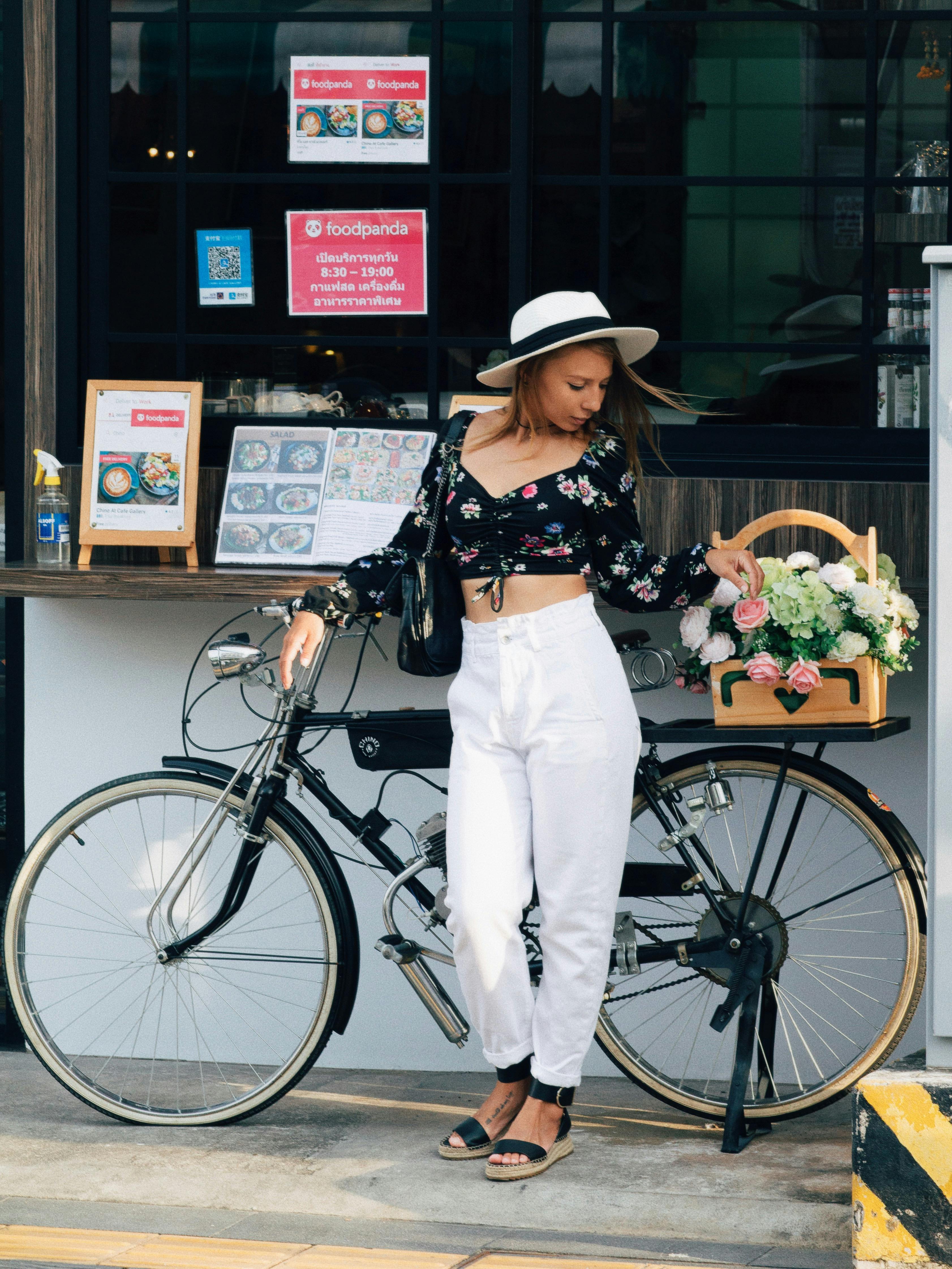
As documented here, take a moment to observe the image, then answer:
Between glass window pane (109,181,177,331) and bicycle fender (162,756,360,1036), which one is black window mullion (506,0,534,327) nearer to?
glass window pane (109,181,177,331)

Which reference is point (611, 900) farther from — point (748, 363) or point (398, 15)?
point (398, 15)

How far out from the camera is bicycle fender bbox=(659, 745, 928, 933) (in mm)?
4211

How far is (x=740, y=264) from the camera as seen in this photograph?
5047 mm

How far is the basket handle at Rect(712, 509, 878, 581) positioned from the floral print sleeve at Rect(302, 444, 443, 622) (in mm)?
767

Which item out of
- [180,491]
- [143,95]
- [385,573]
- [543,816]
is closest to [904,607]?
[543,816]

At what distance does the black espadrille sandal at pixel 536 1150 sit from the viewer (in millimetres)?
3941

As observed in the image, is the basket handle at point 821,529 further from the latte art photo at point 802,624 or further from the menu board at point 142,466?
the menu board at point 142,466

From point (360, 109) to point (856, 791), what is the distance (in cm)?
264

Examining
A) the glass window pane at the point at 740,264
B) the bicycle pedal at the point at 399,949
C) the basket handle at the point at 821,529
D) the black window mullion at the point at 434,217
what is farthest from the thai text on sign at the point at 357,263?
the bicycle pedal at the point at 399,949

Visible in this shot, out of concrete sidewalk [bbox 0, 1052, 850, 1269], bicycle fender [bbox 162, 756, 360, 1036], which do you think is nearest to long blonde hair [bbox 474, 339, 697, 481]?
bicycle fender [bbox 162, 756, 360, 1036]

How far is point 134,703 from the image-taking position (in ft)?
17.0

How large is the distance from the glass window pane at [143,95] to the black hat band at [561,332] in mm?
1852

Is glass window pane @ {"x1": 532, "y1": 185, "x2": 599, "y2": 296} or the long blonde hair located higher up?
glass window pane @ {"x1": 532, "y1": 185, "x2": 599, "y2": 296}

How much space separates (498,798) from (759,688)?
0.74 metres
